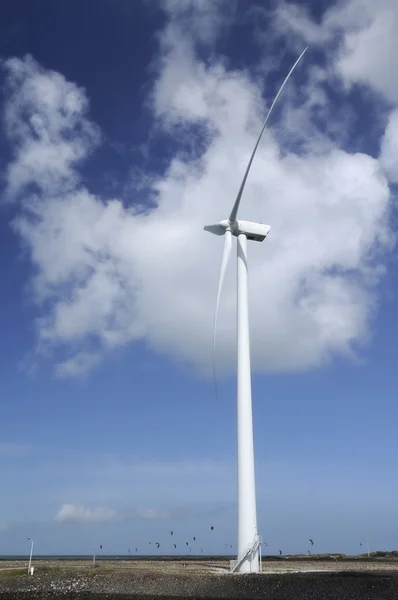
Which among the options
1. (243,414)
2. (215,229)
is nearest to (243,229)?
(215,229)

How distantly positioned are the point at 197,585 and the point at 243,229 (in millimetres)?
39438

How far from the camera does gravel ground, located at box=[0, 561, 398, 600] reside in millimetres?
50000

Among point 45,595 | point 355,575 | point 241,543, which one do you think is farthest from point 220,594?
point 45,595

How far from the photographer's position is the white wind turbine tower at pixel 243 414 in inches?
2211

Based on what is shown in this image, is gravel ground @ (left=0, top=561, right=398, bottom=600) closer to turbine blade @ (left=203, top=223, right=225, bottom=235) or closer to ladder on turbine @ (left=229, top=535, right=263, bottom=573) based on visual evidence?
ladder on turbine @ (left=229, top=535, right=263, bottom=573)

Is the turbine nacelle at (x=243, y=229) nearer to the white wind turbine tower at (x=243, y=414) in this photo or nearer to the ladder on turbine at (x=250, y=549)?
the white wind turbine tower at (x=243, y=414)

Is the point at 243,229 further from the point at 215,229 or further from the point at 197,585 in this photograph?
the point at 197,585

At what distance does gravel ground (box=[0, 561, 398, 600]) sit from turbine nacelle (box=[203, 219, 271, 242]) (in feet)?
124

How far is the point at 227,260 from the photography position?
217 feet

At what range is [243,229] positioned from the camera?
6906cm

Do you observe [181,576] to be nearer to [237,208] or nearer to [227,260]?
[227,260]

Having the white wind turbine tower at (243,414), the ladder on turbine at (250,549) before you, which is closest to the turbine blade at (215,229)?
the white wind turbine tower at (243,414)

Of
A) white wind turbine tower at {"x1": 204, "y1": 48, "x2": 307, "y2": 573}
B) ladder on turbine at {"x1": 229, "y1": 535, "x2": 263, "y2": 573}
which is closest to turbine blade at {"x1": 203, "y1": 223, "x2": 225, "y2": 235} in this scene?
white wind turbine tower at {"x1": 204, "y1": 48, "x2": 307, "y2": 573}

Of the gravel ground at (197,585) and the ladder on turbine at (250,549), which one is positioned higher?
the ladder on turbine at (250,549)
